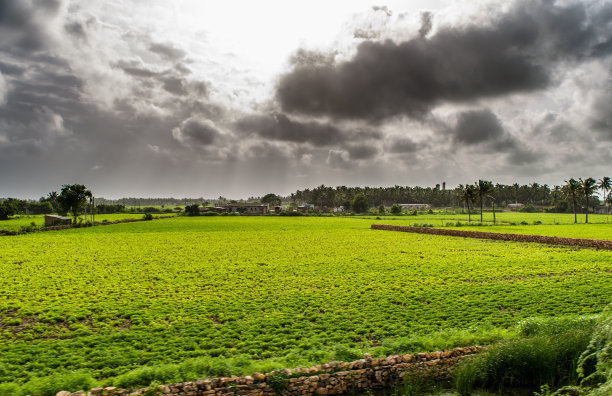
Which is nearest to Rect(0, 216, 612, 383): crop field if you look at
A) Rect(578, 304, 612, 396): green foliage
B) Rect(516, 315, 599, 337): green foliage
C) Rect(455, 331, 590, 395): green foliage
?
Rect(516, 315, 599, 337): green foliage

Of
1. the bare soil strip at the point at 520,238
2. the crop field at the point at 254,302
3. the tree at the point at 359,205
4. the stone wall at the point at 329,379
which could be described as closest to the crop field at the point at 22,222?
the crop field at the point at 254,302

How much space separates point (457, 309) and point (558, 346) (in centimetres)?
496

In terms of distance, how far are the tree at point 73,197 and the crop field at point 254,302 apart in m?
48.7

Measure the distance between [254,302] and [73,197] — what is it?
2911 inches

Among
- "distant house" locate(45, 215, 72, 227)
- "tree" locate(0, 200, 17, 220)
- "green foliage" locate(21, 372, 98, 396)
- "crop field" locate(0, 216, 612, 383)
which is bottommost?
"crop field" locate(0, 216, 612, 383)

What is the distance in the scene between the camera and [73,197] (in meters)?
73.4

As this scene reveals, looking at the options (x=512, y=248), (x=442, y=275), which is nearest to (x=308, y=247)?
(x=442, y=275)

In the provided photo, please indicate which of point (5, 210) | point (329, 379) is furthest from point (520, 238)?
point (5, 210)

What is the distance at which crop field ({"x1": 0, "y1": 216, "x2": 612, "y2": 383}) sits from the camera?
10898mm

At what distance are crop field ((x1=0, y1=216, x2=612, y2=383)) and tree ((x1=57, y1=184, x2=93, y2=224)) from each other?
48.7 meters

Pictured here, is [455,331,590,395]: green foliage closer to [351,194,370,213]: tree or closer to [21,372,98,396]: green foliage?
[21,372,98,396]: green foliage

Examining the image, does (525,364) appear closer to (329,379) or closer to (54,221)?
(329,379)

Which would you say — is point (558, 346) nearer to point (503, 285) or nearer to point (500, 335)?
point (500, 335)

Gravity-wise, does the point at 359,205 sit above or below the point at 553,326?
above
